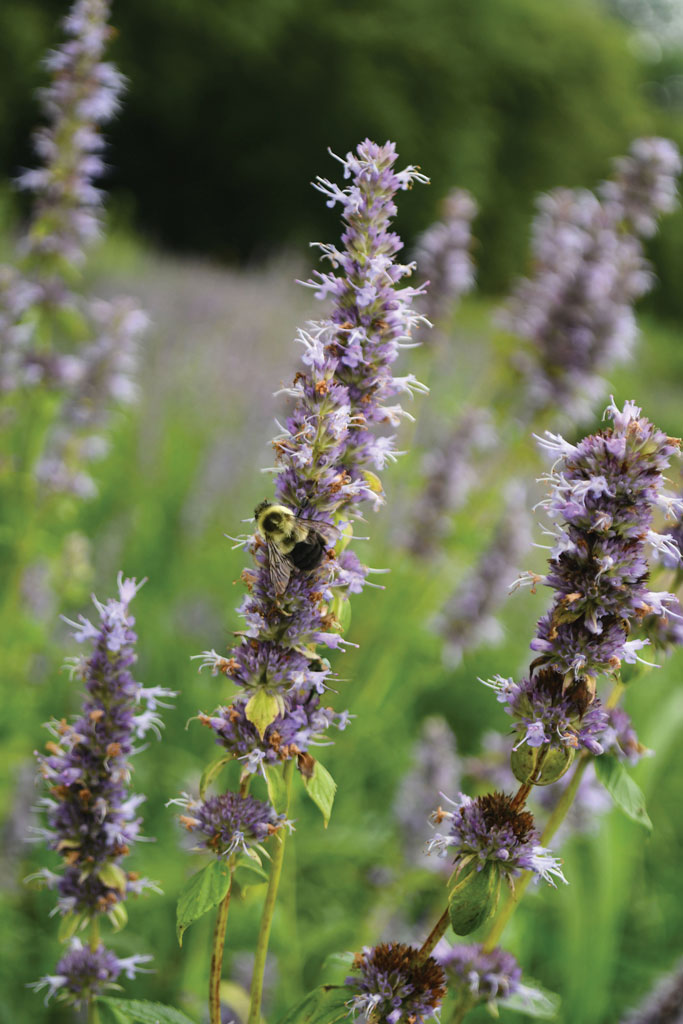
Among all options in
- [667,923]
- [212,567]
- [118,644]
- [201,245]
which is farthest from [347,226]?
[201,245]

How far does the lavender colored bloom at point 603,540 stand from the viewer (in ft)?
3.71

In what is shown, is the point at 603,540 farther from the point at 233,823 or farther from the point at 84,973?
the point at 84,973

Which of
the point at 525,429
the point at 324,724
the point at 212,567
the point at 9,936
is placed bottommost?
the point at 9,936

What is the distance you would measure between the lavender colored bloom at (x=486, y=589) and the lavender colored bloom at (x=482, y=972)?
2120 mm

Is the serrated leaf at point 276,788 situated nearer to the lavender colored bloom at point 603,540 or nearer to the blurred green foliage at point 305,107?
the lavender colored bloom at point 603,540

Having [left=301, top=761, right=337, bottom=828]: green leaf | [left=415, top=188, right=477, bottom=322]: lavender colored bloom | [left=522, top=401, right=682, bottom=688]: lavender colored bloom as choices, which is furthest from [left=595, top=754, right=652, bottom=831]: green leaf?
[left=415, top=188, right=477, bottom=322]: lavender colored bloom

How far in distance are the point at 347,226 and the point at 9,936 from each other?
2955mm

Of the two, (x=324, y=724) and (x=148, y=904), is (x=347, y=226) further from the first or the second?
(x=148, y=904)

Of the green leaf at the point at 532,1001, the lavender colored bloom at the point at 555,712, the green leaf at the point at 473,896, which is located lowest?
the green leaf at the point at 532,1001

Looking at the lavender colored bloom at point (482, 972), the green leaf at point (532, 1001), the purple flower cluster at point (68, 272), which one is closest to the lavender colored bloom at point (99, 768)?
the lavender colored bloom at point (482, 972)

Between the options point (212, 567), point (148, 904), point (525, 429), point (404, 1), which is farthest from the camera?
point (404, 1)

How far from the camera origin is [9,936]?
3.24 metres

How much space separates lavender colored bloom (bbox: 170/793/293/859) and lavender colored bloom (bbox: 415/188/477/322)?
2.77 meters

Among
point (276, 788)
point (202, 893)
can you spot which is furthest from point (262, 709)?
point (202, 893)
